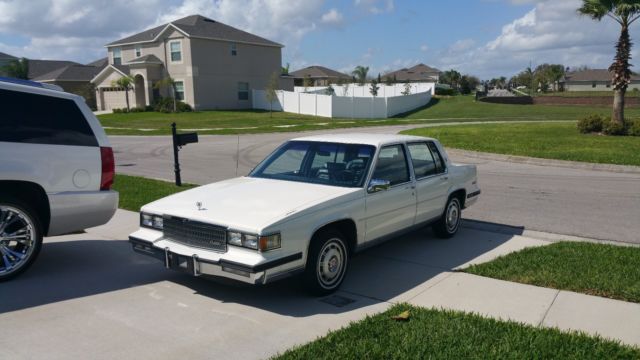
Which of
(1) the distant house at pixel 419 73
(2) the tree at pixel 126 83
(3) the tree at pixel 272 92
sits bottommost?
(3) the tree at pixel 272 92

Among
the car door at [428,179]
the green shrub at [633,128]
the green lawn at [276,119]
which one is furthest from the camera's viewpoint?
the green lawn at [276,119]

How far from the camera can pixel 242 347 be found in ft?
13.8

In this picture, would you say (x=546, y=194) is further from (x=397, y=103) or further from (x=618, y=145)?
(x=397, y=103)

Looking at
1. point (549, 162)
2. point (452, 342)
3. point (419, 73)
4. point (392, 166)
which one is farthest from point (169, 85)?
point (419, 73)

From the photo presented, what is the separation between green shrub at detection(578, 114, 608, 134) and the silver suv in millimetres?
22667

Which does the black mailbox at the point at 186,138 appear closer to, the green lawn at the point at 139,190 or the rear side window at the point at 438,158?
the green lawn at the point at 139,190

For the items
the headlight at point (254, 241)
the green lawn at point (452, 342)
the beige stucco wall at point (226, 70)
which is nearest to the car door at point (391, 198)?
the headlight at point (254, 241)

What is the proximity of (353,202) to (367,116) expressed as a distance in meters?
41.6

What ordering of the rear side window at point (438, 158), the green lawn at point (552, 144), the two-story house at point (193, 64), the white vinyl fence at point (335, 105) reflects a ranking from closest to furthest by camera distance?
the rear side window at point (438, 158) < the green lawn at point (552, 144) < the white vinyl fence at point (335, 105) < the two-story house at point (193, 64)

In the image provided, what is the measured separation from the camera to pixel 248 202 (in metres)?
5.32

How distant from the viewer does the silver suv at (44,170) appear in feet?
18.0

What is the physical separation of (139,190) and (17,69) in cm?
5198

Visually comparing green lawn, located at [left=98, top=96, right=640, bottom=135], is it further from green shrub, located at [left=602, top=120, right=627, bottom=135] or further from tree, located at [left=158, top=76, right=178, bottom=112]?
green shrub, located at [left=602, top=120, right=627, bottom=135]

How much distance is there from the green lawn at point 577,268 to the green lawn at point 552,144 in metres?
10.2
